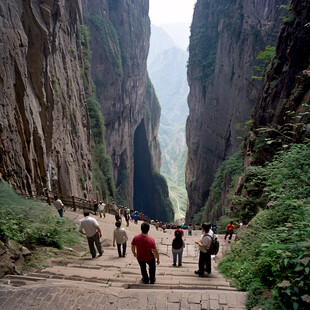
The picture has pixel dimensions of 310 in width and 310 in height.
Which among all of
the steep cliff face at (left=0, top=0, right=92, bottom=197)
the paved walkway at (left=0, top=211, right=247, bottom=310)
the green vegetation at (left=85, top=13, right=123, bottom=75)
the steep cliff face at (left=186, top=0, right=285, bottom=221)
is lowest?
the paved walkway at (left=0, top=211, right=247, bottom=310)

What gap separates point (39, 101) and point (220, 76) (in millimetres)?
24688

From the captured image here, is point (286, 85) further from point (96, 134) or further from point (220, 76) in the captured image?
point (220, 76)

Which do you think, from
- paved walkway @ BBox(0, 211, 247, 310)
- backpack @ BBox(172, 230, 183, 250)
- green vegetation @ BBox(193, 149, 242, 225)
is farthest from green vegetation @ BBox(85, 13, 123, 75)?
paved walkway @ BBox(0, 211, 247, 310)

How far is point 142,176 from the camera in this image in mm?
56719

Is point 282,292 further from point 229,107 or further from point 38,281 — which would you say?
point 229,107

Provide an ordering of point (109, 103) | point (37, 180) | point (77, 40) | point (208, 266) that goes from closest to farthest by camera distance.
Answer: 1. point (208, 266)
2. point (37, 180)
3. point (77, 40)
4. point (109, 103)

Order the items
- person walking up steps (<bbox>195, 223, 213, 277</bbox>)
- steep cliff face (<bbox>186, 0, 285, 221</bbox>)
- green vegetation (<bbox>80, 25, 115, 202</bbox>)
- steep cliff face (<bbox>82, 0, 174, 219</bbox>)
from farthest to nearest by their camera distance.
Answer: steep cliff face (<bbox>82, 0, 174, 219</bbox>), green vegetation (<bbox>80, 25, 115, 202</bbox>), steep cliff face (<bbox>186, 0, 285, 221</bbox>), person walking up steps (<bbox>195, 223, 213, 277</bbox>)

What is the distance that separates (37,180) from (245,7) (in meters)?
26.3

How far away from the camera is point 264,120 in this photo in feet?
46.4

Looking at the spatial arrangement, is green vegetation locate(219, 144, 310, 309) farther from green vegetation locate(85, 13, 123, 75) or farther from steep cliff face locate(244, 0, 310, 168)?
green vegetation locate(85, 13, 123, 75)

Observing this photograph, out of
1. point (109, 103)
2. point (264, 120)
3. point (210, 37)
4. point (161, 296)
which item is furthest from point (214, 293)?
point (210, 37)

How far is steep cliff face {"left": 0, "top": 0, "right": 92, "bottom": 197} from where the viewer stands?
9.41 m

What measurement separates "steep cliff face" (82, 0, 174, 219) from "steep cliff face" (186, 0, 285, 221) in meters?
10.6

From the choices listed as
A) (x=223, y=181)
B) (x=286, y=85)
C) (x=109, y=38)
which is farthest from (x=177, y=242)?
(x=109, y=38)
